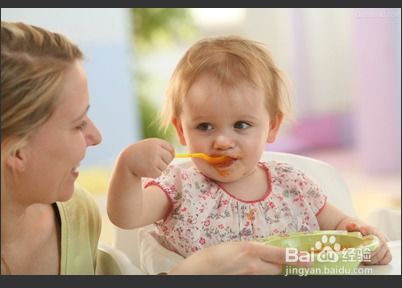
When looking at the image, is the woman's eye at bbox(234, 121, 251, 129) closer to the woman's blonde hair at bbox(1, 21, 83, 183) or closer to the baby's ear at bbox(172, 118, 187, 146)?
the baby's ear at bbox(172, 118, 187, 146)

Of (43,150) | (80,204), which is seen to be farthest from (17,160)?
(80,204)

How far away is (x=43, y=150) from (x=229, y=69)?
0.74ft

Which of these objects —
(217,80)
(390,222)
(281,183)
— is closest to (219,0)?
(217,80)

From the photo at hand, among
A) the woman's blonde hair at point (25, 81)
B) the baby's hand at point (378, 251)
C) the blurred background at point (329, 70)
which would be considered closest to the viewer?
the woman's blonde hair at point (25, 81)

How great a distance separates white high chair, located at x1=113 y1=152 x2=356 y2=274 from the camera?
73 centimetres

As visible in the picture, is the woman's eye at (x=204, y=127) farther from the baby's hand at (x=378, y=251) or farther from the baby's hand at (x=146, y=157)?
the baby's hand at (x=378, y=251)

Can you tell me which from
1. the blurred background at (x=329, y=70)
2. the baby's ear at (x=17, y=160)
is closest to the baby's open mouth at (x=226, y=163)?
the baby's ear at (x=17, y=160)

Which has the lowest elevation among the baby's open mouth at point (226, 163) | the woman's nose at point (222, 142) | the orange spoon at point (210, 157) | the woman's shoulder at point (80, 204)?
the woman's shoulder at point (80, 204)

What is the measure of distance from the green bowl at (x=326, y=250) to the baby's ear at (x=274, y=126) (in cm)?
13

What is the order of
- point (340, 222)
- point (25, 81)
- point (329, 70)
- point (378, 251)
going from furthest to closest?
point (329, 70), point (340, 222), point (378, 251), point (25, 81)

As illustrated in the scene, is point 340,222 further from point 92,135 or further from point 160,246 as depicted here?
point 92,135

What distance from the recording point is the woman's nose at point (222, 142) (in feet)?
2.34

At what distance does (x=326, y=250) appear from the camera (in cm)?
66

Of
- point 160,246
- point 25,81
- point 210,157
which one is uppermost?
point 25,81
